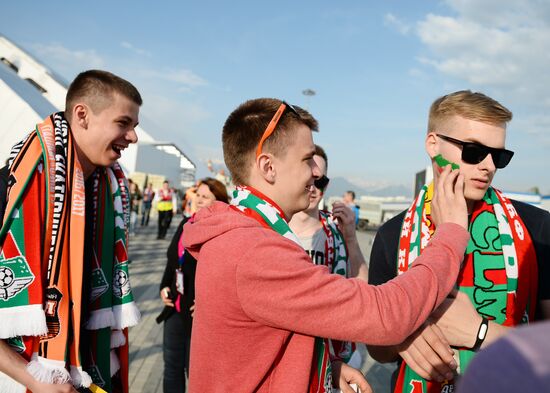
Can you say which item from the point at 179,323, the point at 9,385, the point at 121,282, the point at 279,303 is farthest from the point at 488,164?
the point at 179,323

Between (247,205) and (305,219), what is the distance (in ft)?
5.88

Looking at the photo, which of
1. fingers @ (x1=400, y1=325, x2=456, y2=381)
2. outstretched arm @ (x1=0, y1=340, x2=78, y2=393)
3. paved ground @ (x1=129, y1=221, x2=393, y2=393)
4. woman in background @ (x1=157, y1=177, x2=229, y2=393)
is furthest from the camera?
paved ground @ (x1=129, y1=221, x2=393, y2=393)

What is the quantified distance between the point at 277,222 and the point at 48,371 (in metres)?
1.20

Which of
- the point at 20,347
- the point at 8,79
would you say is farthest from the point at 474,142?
the point at 8,79

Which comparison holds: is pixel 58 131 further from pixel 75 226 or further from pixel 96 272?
pixel 96 272

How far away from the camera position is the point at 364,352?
6023 millimetres

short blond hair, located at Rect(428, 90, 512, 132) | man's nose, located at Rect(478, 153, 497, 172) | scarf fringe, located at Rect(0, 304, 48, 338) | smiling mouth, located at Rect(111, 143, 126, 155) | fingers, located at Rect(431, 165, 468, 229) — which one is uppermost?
short blond hair, located at Rect(428, 90, 512, 132)

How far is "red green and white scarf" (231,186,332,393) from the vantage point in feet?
5.02

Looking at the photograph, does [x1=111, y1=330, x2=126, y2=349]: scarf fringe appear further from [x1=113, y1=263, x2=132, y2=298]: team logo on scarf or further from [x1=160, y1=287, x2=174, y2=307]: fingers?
[x1=160, y1=287, x2=174, y2=307]: fingers

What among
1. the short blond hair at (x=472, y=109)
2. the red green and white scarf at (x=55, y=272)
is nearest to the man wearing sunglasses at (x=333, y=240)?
the short blond hair at (x=472, y=109)

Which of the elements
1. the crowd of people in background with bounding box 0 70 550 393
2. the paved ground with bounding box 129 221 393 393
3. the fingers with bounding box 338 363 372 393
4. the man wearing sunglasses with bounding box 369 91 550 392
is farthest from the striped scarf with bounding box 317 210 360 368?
the paved ground with bounding box 129 221 393 393

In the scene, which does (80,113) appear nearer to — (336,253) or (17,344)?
(17,344)

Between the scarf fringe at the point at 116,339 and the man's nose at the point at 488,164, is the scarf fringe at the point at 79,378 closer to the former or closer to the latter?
the scarf fringe at the point at 116,339

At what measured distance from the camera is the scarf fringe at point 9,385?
190cm
